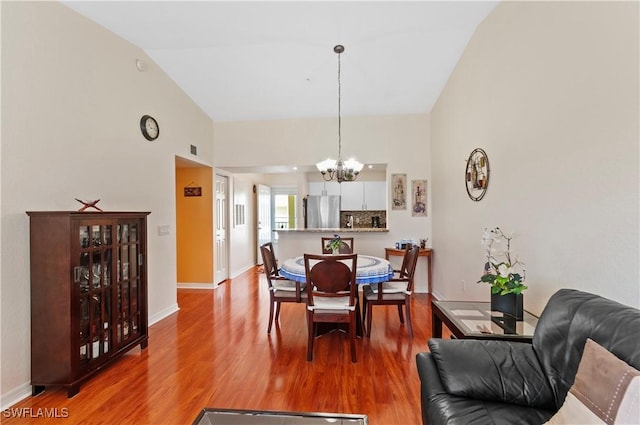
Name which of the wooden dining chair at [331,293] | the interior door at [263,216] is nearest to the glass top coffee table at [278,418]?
the wooden dining chair at [331,293]

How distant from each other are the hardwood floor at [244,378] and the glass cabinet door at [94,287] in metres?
0.29

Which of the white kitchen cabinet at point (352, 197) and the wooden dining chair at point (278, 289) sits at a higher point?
the white kitchen cabinet at point (352, 197)

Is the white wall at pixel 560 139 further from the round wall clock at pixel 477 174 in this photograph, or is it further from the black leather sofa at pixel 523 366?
the black leather sofa at pixel 523 366

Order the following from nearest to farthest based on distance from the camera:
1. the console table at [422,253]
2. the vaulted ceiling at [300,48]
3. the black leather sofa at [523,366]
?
1. the black leather sofa at [523,366]
2. the vaulted ceiling at [300,48]
3. the console table at [422,253]

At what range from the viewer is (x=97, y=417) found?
6.26 feet

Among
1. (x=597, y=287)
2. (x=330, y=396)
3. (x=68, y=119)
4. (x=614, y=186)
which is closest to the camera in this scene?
(x=614, y=186)

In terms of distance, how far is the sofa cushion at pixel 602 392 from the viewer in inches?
36.4

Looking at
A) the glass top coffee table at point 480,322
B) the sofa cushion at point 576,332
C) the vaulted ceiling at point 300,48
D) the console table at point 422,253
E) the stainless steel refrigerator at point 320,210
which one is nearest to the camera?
the sofa cushion at point 576,332

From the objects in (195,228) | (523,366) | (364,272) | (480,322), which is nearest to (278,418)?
(523,366)

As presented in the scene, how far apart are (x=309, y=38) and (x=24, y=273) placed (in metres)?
3.28

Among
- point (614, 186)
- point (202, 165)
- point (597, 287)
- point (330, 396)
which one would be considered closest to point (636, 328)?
point (597, 287)

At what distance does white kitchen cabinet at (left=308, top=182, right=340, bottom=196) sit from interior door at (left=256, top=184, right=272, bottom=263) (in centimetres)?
124

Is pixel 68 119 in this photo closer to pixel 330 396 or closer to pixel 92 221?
pixel 92 221

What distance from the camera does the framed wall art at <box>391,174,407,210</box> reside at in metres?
4.93
